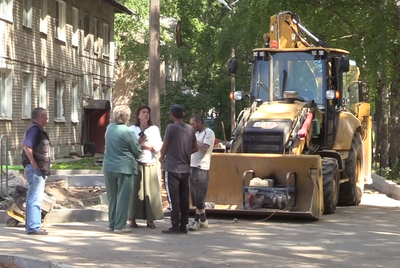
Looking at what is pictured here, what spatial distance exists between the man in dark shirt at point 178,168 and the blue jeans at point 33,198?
5.88ft

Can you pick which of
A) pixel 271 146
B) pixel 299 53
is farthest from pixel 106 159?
pixel 299 53

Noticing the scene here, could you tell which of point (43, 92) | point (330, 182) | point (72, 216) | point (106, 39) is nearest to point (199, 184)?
point (72, 216)

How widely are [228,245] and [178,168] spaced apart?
5.68ft

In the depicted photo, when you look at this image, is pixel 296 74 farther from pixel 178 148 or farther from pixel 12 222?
pixel 12 222

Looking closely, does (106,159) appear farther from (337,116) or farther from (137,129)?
(337,116)

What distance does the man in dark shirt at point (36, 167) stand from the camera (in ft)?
42.6

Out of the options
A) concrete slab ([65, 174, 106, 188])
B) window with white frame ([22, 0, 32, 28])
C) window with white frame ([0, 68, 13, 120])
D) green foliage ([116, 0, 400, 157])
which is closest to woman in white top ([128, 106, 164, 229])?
green foliage ([116, 0, 400, 157])

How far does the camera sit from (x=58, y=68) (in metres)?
37.3

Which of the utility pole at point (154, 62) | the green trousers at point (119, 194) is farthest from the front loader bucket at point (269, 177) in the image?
the utility pole at point (154, 62)

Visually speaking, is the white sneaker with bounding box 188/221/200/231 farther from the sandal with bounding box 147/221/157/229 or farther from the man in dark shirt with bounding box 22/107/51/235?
the man in dark shirt with bounding box 22/107/51/235

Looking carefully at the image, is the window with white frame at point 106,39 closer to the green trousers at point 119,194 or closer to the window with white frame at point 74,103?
the window with white frame at point 74,103

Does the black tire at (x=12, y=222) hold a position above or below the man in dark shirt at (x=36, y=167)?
below

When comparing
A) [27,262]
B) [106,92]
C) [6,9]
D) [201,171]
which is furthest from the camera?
[106,92]

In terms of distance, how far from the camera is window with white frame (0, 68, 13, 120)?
30.9 metres
